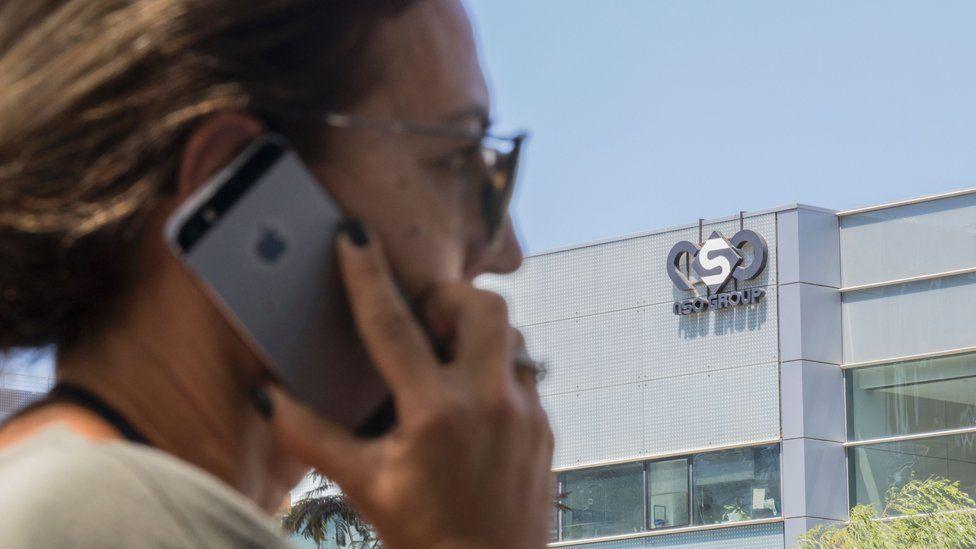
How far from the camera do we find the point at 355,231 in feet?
4.55

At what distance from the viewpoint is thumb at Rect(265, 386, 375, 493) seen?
1326 mm

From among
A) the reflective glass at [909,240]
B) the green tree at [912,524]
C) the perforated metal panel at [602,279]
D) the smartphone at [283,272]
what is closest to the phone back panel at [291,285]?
the smartphone at [283,272]

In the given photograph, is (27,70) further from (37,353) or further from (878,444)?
(878,444)

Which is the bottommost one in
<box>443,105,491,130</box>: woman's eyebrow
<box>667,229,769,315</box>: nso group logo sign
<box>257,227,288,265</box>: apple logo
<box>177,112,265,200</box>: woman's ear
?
<box>257,227,288,265</box>: apple logo

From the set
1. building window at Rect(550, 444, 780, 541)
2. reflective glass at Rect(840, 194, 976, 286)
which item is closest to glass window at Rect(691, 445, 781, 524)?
building window at Rect(550, 444, 780, 541)

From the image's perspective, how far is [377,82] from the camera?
1430 millimetres

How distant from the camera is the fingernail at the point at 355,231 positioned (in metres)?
1.38

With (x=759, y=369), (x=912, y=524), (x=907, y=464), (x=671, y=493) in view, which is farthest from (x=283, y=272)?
(x=671, y=493)

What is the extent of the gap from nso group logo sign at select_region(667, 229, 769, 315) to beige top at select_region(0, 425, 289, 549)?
114 feet

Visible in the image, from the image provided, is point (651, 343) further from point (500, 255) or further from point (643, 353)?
point (500, 255)

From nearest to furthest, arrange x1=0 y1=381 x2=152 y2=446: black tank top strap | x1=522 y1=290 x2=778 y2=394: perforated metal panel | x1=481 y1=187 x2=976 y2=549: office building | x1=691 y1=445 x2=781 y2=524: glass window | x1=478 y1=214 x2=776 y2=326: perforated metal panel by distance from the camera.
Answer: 1. x1=0 y1=381 x2=152 y2=446: black tank top strap
2. x1=481 y1=187 x2=976 y2=549: office building
3. x1=691 y1=445 x2=781 y2=524: glass window
4. x1=522 y1=290 x2=778 y2=394: perforated metal panel
5. x1=478 y1=214 x2=776 y2=326: perforated metal panel

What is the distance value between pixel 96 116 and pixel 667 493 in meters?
35.8

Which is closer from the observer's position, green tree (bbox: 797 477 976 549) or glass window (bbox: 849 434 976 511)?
green tree (bbox: 797 477 976 549)

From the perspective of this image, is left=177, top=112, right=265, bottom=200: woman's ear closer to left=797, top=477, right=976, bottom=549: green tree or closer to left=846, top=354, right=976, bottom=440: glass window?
left=797, top=477, right=976, bottom=549: green tree
